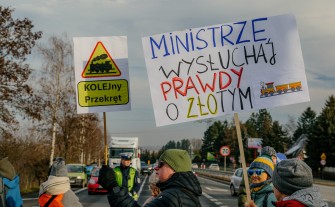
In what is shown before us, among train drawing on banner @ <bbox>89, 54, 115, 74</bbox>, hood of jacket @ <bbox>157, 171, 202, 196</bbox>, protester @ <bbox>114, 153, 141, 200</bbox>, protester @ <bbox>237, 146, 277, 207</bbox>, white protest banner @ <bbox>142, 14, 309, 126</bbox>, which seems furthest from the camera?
protester @ <bbox>114, 153, 141, 200</bbox>

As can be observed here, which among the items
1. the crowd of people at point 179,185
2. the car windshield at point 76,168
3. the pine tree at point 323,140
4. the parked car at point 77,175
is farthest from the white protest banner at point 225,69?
the pine tree at point 323,140

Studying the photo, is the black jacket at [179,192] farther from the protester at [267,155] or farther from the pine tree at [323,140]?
the pine tree at [323,140]

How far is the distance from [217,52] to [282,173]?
2315 mm

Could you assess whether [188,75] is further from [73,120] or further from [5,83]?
[73,120]

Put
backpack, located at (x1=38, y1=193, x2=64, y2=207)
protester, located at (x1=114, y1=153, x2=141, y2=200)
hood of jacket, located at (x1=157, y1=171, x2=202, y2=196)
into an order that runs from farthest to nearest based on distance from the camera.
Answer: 1. protester, located at (x1=114, y1=153, x2=141, y2=200)
2. backpack, located at (x1=38, y1=193, x2=64, y2=207)
3. hood of jacket, located at (x1=157, y1=171, x2=202, y2=196)

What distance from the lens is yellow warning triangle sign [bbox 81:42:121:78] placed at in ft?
20.4

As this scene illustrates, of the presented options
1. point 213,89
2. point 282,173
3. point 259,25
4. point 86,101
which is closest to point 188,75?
point 213,89

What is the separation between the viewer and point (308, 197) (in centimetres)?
313

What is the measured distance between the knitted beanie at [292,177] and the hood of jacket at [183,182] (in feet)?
1.76

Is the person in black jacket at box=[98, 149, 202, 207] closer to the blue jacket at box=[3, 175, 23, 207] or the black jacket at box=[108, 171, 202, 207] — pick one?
the black jacket at box=[108, 171, 202, 207]

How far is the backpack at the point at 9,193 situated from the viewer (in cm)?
540

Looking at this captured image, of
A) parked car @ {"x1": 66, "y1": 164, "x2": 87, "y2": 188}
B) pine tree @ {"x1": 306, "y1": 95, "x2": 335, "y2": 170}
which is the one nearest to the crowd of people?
parked car @ {"x1": 66, "y1": 164, "x2": 87, "y2": 188}

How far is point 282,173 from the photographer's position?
3.30 meters

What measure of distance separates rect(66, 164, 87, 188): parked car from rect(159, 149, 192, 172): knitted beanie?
92.4 ft
